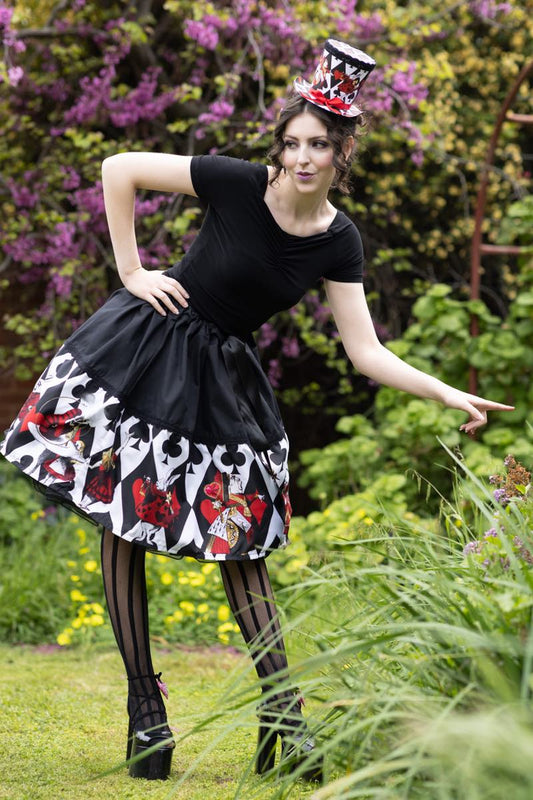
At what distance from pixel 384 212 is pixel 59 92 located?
178 centimetres

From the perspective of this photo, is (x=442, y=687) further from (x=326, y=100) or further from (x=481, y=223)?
(x=481, y=223)

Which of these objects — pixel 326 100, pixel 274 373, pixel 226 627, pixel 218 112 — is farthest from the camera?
pixel 274 373

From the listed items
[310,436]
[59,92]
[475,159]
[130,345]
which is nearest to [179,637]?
[130,345]

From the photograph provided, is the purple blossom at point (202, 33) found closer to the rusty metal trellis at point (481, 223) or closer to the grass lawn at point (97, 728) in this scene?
the rusty metal trellis at point (481, 223)

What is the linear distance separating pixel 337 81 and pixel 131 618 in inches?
49.9

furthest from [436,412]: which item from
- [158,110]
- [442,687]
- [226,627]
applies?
[442,687]

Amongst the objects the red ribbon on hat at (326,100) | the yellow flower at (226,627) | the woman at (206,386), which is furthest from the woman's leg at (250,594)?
the yellow flower at (226,627)

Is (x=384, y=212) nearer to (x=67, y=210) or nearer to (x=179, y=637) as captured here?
(x=67, y=210)

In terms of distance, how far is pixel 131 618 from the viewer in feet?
7.43

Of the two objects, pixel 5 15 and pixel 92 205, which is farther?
pixel 92 205

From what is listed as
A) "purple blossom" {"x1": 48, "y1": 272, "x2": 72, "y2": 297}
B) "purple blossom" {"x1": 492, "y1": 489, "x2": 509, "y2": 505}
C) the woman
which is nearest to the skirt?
the woman

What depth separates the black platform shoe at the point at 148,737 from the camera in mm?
2150

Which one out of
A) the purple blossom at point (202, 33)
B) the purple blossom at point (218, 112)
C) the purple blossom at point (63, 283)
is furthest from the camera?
the purple blossom at point (63, 283)

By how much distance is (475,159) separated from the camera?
571 cm
